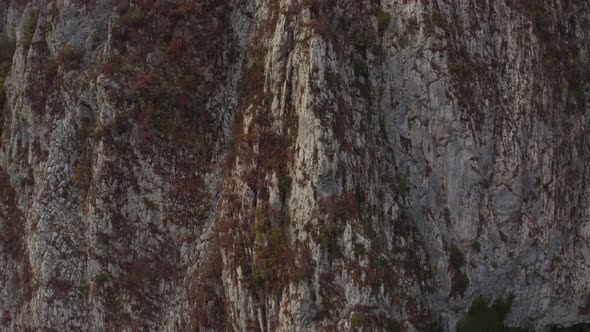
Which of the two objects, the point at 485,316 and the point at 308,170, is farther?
the point at 485,316

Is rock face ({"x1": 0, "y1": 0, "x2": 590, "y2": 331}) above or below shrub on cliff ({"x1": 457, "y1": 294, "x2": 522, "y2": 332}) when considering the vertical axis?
above

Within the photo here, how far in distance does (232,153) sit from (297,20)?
6.42 meters

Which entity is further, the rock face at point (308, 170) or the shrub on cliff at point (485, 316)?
the shrub on cliff at point (485, 316)

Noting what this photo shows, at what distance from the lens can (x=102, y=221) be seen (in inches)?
962

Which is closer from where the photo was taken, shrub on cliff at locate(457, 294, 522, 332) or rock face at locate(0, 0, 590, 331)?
rock face at locate(0, 0, 590, 331)

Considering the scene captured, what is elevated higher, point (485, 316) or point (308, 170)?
point (308, 170)

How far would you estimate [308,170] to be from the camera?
2120cm

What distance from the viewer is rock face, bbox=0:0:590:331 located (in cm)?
2152

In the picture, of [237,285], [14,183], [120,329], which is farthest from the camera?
[14,183]

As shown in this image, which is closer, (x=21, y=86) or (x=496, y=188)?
(x=496, y=188)

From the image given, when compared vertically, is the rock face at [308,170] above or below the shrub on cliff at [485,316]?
above

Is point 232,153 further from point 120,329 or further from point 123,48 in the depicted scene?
point 120,329

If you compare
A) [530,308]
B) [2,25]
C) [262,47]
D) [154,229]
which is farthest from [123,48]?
[530,308]

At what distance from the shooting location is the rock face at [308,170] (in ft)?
70.6
